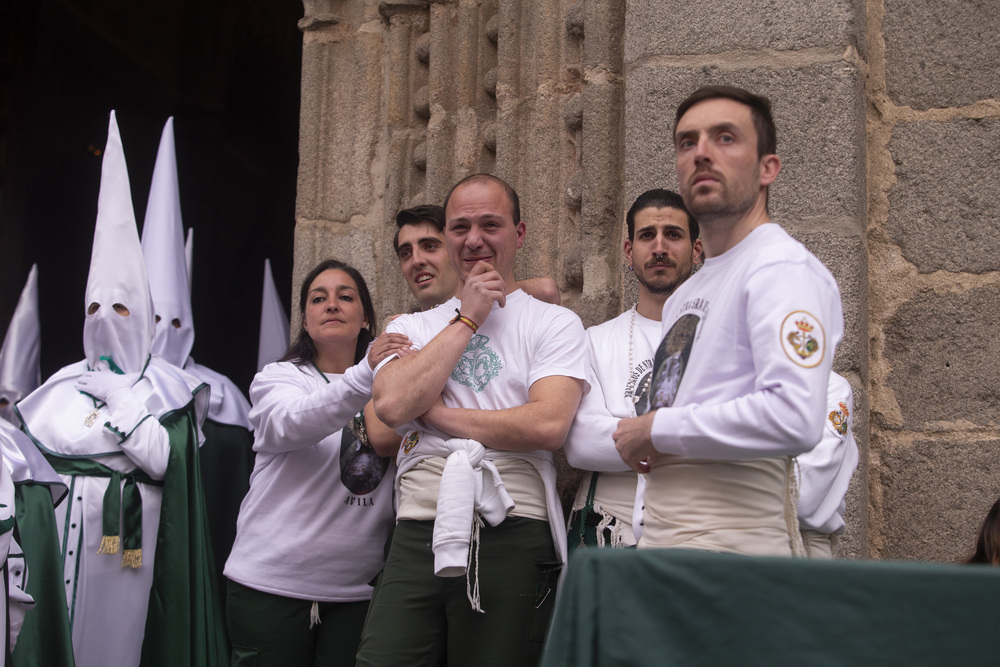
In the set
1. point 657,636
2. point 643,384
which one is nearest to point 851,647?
point 657,636

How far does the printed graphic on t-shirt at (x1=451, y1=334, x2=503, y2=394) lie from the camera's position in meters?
2.49

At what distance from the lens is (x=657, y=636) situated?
1.35 m

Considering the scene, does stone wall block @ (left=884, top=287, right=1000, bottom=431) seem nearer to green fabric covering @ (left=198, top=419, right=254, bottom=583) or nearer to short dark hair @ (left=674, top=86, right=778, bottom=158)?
short dark hair @ (left=674, top=86, right=778, bottom=158)

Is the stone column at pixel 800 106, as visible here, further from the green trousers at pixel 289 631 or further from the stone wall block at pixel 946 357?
the green trousers at pixel 289 631

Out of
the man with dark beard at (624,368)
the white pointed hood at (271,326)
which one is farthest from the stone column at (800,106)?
the white pointed hood at (271,326)

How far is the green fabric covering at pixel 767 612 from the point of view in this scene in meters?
1.25

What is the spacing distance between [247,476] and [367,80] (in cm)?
178

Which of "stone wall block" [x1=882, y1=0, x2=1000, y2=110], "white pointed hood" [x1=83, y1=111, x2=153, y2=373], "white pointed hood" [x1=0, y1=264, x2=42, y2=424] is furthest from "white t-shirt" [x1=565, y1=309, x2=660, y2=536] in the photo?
"white pointed hood" [x1=0, y1=264, x2=42, y2=424]

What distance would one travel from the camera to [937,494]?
287cm

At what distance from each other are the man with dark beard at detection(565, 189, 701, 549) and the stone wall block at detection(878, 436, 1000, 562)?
0.82 metres

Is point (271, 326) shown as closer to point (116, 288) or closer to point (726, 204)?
point (116, 288)

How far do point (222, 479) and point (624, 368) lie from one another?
8.42ft

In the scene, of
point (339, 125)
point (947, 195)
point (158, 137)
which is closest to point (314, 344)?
point (339, 125)

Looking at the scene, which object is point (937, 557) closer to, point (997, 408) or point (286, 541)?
point (997, 408)
